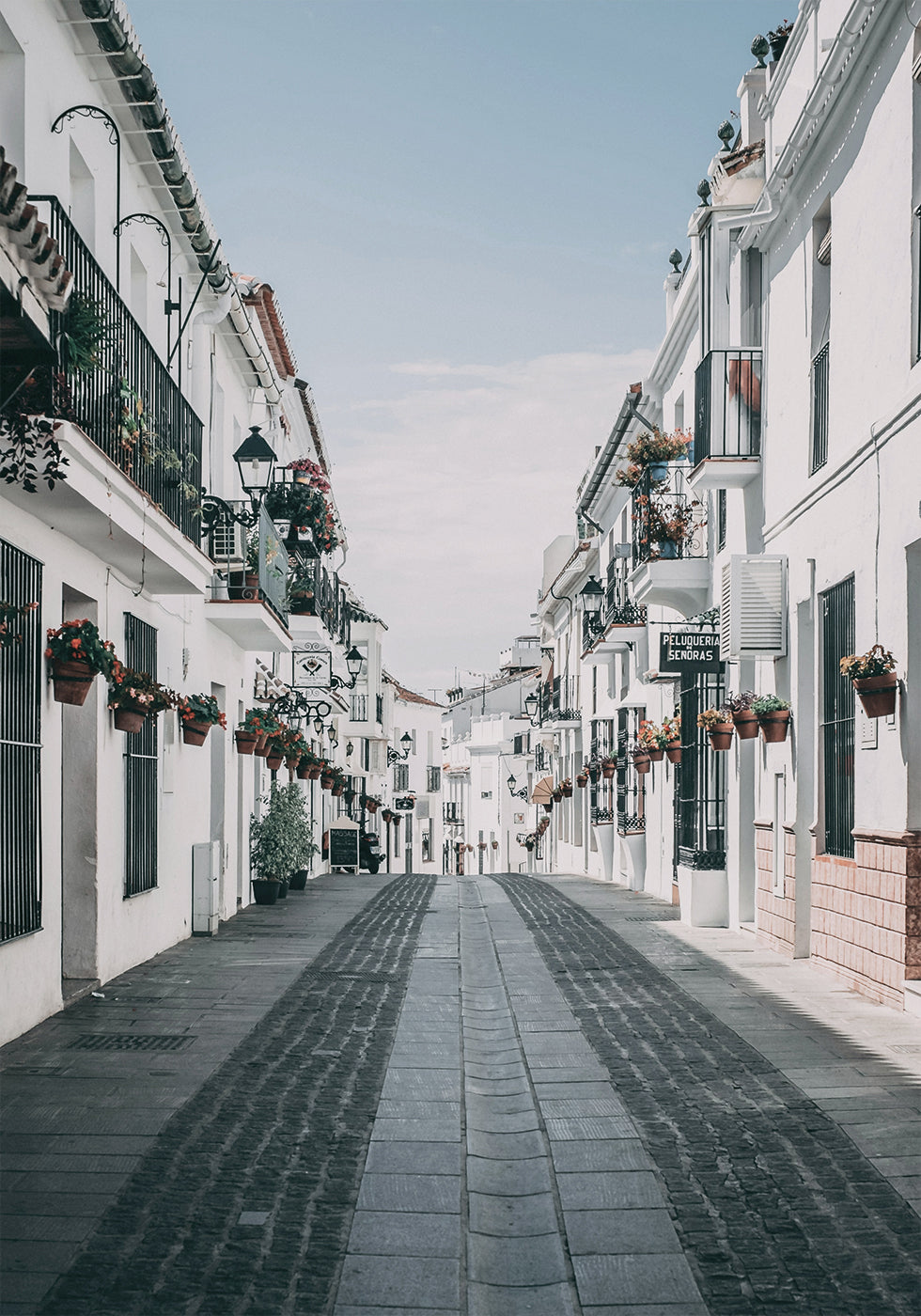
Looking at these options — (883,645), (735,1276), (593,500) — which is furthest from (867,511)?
(593,500)

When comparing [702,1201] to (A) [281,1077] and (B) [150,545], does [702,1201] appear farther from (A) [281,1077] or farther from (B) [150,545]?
(B) [150,545]

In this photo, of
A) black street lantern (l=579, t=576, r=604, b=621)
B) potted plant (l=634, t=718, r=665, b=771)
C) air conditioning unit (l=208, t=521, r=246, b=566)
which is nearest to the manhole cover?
air conditioning unit (l=208, t=521, r=246, b=566)

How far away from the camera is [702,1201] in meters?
5.49

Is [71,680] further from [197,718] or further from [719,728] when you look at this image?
[719,728]

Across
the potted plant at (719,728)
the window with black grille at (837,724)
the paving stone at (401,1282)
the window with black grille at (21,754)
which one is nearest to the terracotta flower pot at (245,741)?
the potted plant at (719,728)

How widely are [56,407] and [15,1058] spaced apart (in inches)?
149

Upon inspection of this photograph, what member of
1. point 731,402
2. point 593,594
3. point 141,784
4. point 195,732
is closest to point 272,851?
point 195,732

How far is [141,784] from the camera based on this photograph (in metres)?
13.0

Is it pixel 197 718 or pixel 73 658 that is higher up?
pixel 73 658

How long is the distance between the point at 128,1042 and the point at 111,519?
3.44 metres

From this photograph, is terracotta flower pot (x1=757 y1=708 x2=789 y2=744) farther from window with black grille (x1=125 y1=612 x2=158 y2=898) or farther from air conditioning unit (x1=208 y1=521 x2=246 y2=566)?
air conditioning unit (x1=208 y1=521 x2=246 y2=566)

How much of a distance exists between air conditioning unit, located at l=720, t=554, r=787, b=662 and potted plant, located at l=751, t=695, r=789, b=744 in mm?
510

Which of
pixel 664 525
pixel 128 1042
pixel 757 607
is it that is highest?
pixel 664 525

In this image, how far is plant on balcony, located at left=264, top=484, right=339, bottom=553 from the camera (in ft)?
62.7
